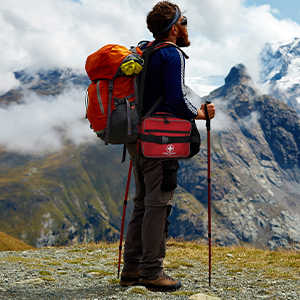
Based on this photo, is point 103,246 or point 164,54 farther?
point 103,246

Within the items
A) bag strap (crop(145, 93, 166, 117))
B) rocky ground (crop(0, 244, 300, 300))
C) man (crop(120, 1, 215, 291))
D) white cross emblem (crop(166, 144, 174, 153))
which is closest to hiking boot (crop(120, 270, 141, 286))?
rocky ground (crop(0, 244, 300, 300))

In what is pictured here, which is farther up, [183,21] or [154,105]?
[183,21]

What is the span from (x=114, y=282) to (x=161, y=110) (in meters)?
3.89

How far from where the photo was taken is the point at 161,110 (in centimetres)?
600

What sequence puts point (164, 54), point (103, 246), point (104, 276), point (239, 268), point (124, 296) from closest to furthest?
point (124, 296) → point (164, 54) → point (104, 276) → point (239, 268) → point (103, 246)

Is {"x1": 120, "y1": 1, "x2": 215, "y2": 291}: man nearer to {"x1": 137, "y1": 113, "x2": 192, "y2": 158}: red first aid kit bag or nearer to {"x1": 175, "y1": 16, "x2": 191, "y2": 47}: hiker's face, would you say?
{"x1": 175, "y1": 16, "x2": 191, "y2": 47}: hiker's face

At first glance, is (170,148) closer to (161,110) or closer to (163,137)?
(163,137)

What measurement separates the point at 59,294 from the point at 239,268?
5486mm

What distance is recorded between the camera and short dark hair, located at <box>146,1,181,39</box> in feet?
19.1

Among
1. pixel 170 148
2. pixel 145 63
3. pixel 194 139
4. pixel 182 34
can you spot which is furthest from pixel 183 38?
pixel 170 148

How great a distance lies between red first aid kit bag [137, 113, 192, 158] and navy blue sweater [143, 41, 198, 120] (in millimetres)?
220

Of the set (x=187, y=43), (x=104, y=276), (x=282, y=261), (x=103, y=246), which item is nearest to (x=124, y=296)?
(x=104, y=276)

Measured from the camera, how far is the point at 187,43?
20.8 ft

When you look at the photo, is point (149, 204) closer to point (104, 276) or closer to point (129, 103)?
point (129, 103)
